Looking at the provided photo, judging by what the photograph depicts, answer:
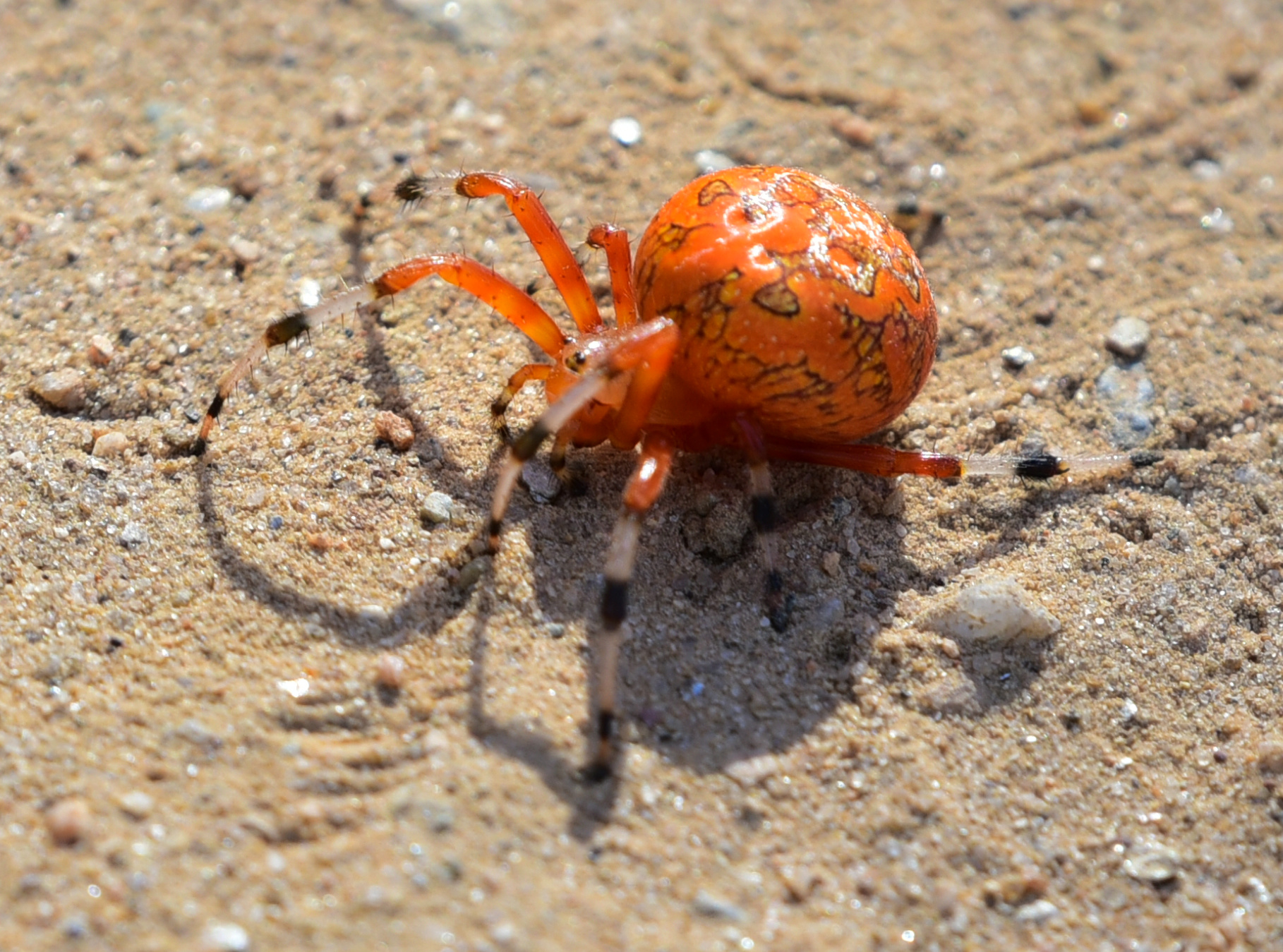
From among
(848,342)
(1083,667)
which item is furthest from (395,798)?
(1083,667)

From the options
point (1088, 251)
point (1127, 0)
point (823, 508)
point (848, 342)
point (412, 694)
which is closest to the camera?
point (412, 694)

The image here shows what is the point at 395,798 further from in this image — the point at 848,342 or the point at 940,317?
the point at 940,317

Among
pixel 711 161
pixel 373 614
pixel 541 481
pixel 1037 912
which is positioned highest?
pixel 711 161

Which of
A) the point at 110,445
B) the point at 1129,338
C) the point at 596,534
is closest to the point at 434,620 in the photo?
the point at 596,534

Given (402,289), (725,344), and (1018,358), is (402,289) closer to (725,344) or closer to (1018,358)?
(725,344)

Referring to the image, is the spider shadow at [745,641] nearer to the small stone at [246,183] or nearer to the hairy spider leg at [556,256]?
the hairy spider leg at [556,256]

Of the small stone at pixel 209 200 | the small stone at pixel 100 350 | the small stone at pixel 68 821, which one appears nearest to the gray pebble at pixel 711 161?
the small stone at pixel 209 200
